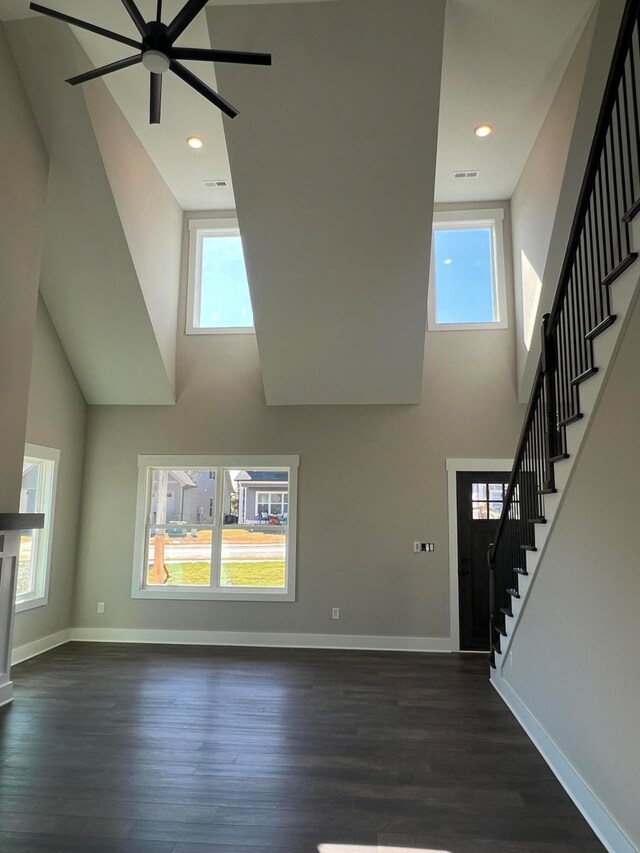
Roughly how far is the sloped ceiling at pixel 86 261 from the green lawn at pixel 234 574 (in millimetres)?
2063

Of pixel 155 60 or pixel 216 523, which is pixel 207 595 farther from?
pixel 155 60

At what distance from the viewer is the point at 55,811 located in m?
2.96

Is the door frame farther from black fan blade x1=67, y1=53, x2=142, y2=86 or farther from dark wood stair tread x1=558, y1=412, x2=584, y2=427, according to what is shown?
black fan blade x1=67, y1=53, x2=142, y2=86

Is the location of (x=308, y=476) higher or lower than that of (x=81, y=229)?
lower

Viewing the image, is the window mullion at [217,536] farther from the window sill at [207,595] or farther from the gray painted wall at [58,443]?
the gray painted wall at [58,443]

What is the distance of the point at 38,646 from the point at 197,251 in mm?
4877

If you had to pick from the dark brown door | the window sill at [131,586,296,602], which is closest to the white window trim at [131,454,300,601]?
the window sill at [131,586,296,602]

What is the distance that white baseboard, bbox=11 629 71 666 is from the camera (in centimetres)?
580

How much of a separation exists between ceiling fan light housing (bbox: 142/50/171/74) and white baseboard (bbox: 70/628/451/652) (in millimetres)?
5535

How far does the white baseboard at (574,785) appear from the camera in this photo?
260 centimetres

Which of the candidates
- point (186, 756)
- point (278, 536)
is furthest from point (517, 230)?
point (186, 756)

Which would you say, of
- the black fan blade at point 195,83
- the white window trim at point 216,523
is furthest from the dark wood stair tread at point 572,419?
the white window trim at point 216,523

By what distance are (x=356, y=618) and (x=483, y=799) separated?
3.44m

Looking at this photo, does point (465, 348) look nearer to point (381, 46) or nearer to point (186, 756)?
point (381, 46)
